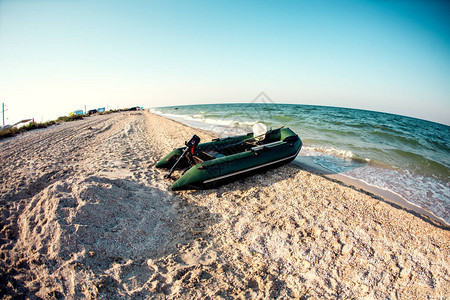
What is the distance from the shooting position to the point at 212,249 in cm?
288

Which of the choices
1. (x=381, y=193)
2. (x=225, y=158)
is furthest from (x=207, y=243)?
(x=381, y=193)

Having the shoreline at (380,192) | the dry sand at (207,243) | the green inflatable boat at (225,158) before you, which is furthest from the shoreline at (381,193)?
the green inflatable boat at (225,158)

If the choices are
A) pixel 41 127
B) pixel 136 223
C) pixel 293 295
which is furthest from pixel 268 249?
pixel 41 127

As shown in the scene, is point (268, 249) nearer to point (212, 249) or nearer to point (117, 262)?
point (212, 249)

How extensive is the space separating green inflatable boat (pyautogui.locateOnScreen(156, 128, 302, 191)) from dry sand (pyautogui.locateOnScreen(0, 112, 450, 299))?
1.29 ft

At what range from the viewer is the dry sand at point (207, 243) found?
2.28m

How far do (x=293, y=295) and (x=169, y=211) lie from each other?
250 centimetres

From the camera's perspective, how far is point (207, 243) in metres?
3.00

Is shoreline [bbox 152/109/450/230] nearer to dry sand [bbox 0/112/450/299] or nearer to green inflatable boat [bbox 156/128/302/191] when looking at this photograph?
dry sand [bbox 0/112/450/299]

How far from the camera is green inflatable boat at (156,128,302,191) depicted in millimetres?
4379

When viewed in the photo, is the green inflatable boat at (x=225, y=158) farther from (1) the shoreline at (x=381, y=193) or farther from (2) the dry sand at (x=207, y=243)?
(1) the shoreline at (x=381, y=193)

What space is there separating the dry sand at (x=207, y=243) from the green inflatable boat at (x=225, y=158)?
1.29ft

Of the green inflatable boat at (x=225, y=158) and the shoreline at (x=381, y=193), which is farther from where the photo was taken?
the green inflatable boat at (x=225, y=158)

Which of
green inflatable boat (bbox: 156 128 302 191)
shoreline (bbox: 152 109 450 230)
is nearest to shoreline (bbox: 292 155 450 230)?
shoreline (bbox: 152 109 450 230)
